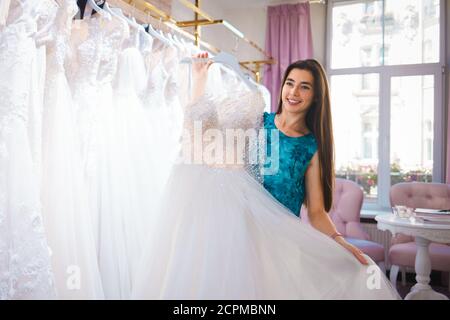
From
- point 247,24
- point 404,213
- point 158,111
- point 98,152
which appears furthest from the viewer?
point 247,24

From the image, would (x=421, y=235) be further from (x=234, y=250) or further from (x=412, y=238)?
(x=234, y=250)

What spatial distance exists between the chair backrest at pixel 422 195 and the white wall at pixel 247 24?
1382 millimetres

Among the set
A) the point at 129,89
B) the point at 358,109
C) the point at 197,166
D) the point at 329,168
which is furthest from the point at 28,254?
the point at 358,109

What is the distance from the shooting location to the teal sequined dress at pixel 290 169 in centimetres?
125

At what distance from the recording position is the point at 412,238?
9.93 feet

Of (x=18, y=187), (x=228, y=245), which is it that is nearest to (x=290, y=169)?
(x=228, y=245)

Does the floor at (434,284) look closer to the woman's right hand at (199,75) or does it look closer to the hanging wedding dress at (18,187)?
the woman's right hand at (199,75)

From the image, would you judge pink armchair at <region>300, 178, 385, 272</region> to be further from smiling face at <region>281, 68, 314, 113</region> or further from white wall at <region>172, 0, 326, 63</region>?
smiling face at <region>281, 68, 314, 113</region>

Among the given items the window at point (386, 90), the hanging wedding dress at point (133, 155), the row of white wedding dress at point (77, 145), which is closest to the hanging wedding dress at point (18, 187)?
the row of white wedding dress at point (77, 145)

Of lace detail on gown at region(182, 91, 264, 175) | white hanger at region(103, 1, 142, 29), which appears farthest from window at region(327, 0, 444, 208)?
lace detail on gown at region(182, 91, 264, 175)

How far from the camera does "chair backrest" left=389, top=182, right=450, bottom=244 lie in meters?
3.05

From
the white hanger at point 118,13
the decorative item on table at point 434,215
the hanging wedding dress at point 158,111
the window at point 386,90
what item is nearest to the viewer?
the white hanger at point 118,13

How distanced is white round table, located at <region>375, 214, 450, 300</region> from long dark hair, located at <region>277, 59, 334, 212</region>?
1.31 metres

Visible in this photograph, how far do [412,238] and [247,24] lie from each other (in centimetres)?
239
